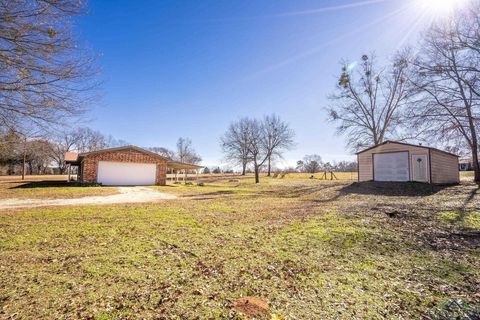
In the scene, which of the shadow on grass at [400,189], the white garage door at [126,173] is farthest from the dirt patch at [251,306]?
the white garage door at [126,173]

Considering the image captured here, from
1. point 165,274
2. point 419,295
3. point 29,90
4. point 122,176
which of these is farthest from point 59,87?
point 122,176

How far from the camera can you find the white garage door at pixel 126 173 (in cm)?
2036

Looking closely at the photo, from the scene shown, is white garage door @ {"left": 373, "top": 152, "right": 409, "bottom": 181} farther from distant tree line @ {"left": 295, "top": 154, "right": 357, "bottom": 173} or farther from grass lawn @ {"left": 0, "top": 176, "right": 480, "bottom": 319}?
distant tree line @ {"left": 295, "top": 154, "right": 357, "bottom": 173}

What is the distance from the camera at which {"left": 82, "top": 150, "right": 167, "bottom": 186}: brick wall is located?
19.6 metres

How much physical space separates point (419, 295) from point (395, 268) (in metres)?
0.83

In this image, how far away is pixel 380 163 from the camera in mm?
18078

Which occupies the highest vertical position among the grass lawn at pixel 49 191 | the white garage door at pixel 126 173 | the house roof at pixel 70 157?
the house roof at pixel 70 157

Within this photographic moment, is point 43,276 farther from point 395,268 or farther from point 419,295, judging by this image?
point 395,268

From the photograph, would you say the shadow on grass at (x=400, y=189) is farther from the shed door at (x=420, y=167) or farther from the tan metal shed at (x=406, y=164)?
the tan metal shed at (x=406, y=164)

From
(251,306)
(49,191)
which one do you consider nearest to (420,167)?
(251,306)

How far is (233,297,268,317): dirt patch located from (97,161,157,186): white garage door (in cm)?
2100

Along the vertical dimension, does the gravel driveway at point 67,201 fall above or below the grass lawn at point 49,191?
below

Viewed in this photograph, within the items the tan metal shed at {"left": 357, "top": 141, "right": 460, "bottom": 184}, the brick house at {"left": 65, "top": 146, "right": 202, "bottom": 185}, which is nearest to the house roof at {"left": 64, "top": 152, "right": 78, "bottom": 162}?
the brick house at {"left": 65, "top": 146, "right": 202, "bottom": 185}

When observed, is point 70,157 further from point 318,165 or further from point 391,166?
point 318,165
